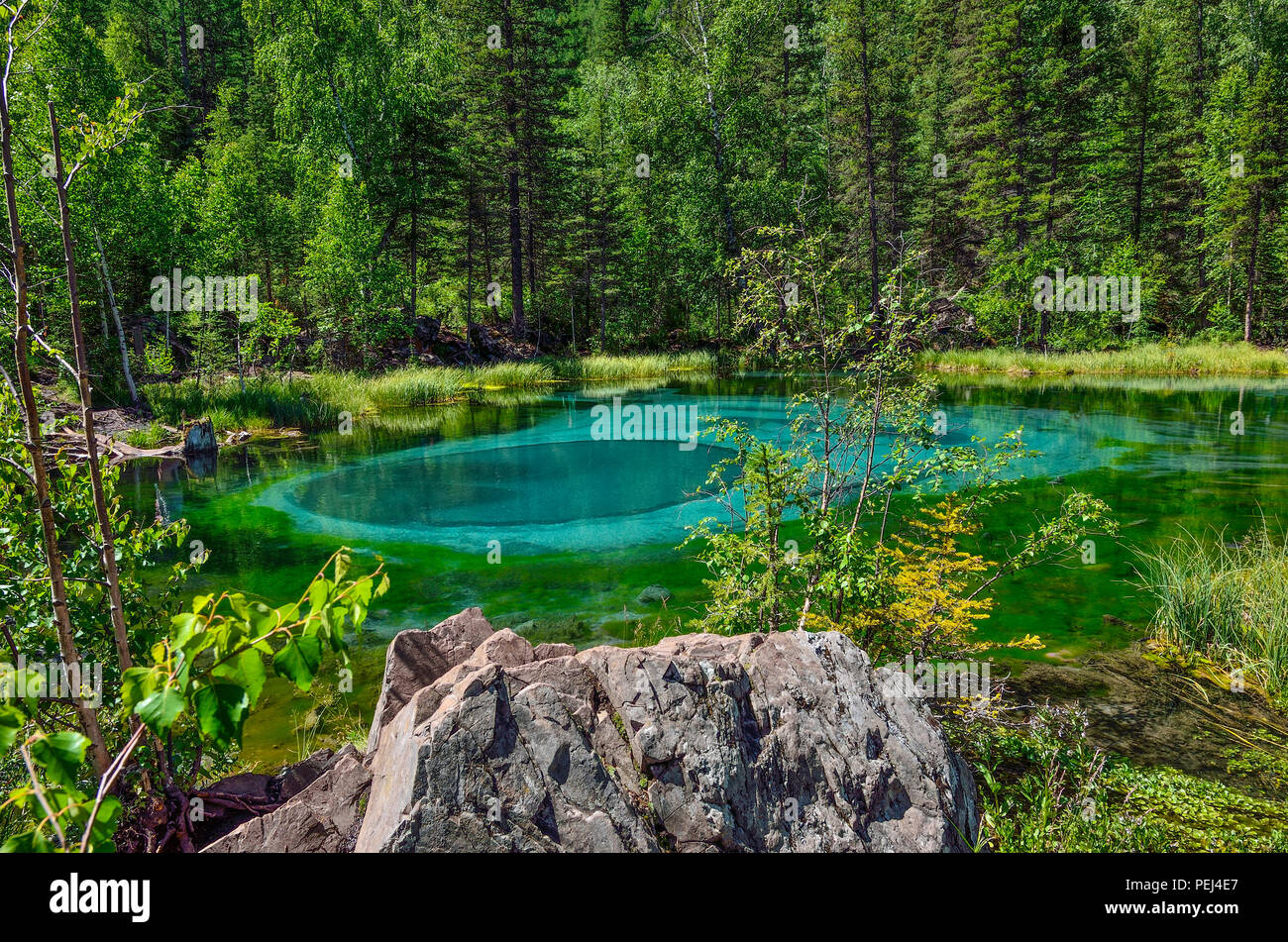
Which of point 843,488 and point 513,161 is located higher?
point 513,161

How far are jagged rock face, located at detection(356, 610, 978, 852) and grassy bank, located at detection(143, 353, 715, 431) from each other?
59.9 feet

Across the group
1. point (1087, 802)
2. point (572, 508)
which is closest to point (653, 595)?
point (572, 508)

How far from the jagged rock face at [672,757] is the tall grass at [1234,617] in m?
3.72

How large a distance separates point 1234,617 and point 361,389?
2263cm

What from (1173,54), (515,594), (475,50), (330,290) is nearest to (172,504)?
(515,594)

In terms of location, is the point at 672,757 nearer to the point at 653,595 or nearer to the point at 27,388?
the point at 27,388

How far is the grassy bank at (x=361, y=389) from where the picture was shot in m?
18.7

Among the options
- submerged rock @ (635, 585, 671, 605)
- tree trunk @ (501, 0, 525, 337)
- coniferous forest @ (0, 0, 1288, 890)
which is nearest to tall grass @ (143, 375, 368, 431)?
→ coniferous forest @ (0, 0, 1288, 890)

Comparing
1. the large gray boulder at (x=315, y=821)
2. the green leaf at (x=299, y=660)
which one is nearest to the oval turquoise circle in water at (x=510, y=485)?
the large gray boulder at (x=315, y=821)

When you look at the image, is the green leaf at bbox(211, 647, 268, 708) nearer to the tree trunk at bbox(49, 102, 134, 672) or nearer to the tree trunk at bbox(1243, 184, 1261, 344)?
the tree trunk at bbox(49, 102, 134, 672)

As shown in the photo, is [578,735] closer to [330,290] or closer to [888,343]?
[888,343]

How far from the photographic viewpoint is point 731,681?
3283 millimetres

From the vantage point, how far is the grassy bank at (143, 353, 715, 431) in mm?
18688

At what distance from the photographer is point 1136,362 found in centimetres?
2912
